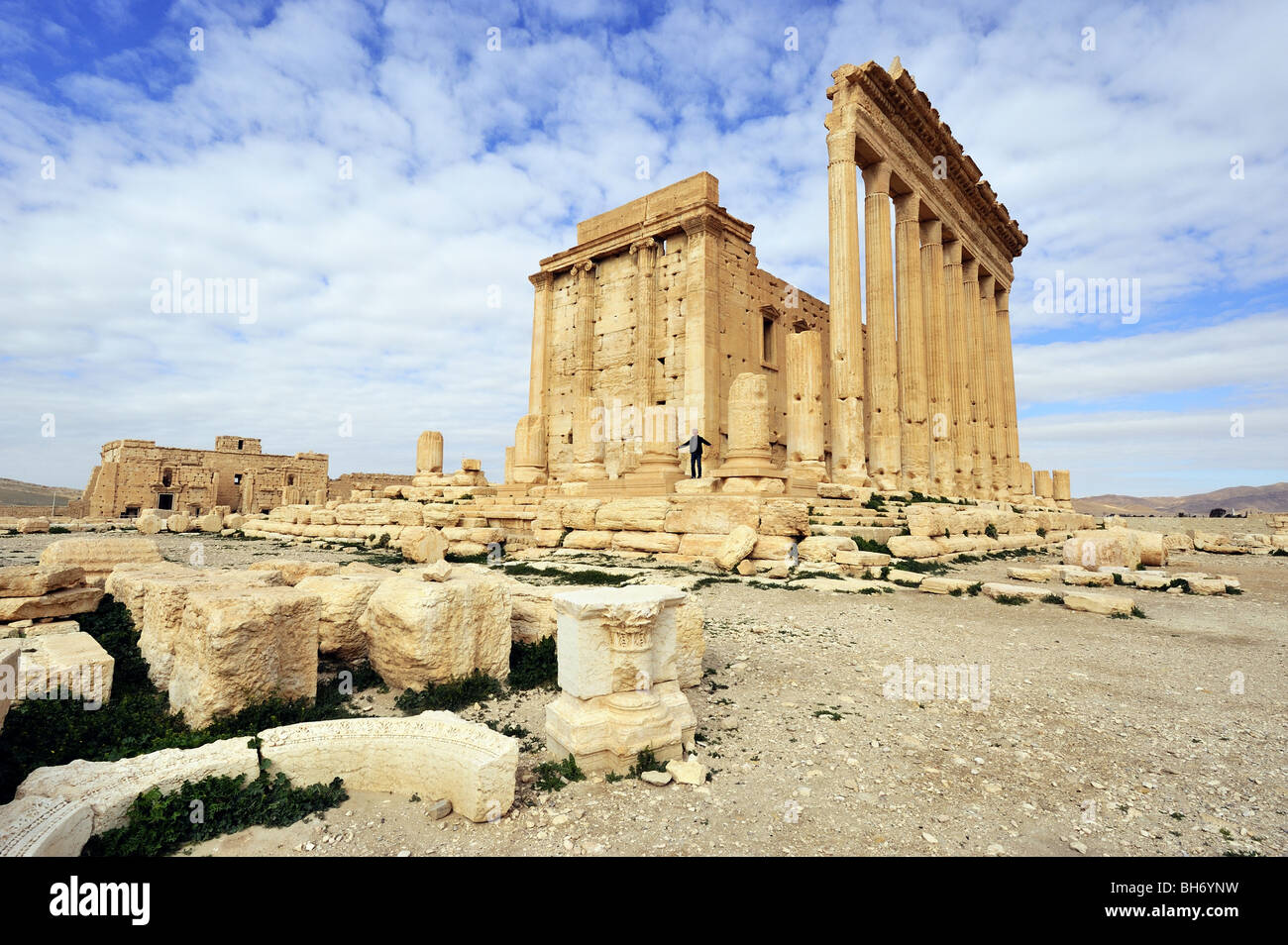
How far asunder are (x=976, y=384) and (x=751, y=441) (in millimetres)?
17020

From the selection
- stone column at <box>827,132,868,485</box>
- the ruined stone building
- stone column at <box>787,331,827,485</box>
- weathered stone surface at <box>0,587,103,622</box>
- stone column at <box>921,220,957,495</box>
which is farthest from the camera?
the ruined stone building

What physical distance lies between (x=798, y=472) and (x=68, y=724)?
13.7m

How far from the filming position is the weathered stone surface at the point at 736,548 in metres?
10.2

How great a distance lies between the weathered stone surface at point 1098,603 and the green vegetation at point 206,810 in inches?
343

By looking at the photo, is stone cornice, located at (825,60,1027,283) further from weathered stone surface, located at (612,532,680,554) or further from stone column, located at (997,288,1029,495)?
weathered stone surface, located at (612,532,680,554)

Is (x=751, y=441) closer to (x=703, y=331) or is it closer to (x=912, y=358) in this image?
(x=703, y=331)

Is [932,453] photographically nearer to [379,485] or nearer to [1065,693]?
[1065,693]

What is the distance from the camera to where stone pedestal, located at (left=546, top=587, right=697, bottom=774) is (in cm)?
336

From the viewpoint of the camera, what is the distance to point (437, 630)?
4250mm

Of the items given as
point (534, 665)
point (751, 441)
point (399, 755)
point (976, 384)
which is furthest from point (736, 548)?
point (976, 384)

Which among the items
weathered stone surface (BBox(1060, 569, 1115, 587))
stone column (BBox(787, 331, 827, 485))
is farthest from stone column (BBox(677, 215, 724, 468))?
weathered stone surface (BBox(1060, 569, 1115, 587))

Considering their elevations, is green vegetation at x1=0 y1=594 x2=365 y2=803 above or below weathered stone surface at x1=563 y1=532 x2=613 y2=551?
below

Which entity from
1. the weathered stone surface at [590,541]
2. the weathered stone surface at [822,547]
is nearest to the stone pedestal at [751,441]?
the weathered stone surface at [822,547]

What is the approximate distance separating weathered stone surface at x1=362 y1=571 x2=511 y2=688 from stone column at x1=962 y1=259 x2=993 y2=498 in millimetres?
23736
